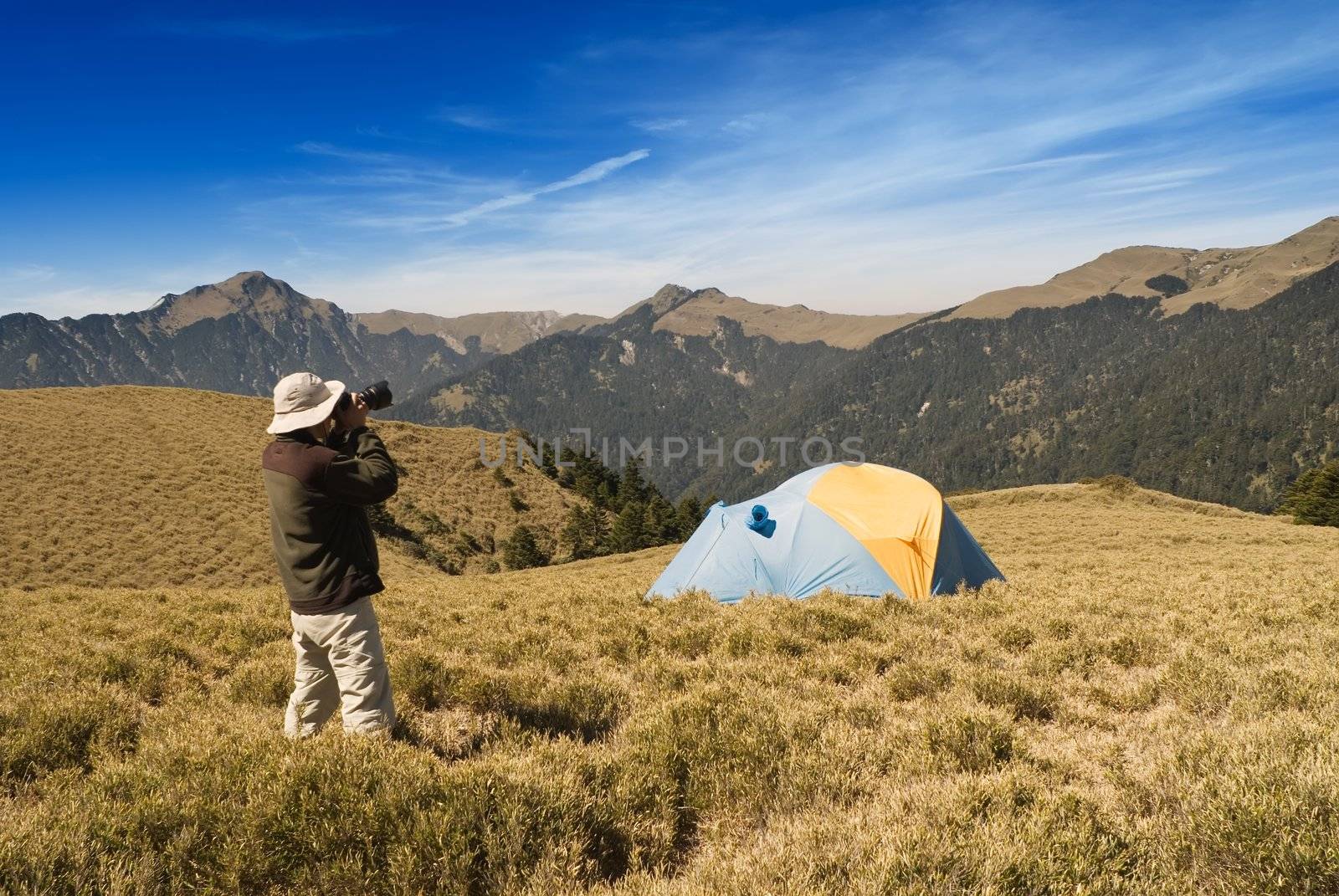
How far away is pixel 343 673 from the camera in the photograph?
4750 mm

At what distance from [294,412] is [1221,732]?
6899 mm

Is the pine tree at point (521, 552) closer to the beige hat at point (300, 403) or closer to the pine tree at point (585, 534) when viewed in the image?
the pine tree at point (585, 534)

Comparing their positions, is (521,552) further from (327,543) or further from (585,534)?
(327,543)

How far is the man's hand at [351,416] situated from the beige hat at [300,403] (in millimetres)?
94

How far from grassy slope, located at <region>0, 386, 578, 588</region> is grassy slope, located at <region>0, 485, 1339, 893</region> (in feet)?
94.8

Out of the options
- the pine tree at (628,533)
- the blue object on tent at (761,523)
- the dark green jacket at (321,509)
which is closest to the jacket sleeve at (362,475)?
the dark green jacket at (321,509)

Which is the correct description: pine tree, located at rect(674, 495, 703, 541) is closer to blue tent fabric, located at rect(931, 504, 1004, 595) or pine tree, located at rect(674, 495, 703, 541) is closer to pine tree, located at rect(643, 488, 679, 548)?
pine tree, located at rect(643, 488, 679, 548)

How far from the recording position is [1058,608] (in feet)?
30.4

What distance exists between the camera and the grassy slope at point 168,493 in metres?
32.2

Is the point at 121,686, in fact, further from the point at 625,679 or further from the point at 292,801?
the point at 625,679

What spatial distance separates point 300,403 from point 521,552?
161 feet

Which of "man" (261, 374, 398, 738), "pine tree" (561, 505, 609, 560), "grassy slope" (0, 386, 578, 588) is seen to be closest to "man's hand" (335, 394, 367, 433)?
"man" (261, 374, 398, 738)

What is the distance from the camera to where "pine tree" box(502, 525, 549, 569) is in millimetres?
52219

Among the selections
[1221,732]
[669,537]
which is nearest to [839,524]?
[1221,732]
